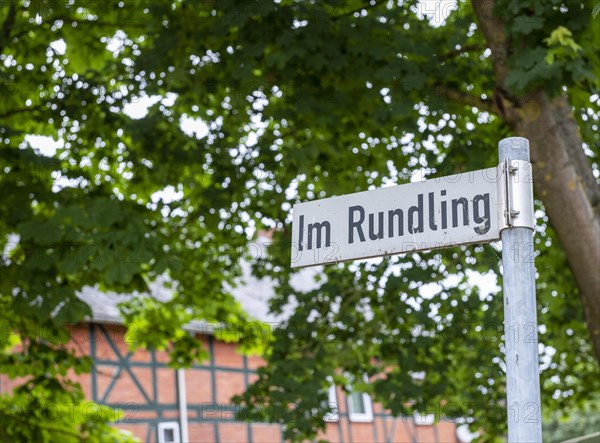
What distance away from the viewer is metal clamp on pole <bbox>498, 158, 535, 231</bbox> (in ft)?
7.26

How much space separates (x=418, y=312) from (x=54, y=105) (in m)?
3.70

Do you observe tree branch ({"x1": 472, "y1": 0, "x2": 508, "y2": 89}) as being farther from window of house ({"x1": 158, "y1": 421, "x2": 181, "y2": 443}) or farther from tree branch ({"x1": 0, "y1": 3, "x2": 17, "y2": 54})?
window of house ({"x1": 158, "y1": 421, "x2": 181, "y2": 443})

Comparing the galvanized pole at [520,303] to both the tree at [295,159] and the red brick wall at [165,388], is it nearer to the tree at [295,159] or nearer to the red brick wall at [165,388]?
the tree at [295,159]

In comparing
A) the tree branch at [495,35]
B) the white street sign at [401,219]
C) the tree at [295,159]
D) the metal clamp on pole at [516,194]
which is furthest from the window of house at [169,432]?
the metal clamp on pole at [516,194]

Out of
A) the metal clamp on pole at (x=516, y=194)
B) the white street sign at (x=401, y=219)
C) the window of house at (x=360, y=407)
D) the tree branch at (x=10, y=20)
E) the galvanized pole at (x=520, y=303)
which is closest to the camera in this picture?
the galvanized pole at (x=520, y=303)

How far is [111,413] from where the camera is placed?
29.9ft

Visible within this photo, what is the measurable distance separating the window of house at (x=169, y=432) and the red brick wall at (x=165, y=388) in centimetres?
11

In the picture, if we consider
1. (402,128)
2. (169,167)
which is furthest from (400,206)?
(169,167)

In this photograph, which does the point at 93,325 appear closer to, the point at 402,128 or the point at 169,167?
the point at 169,167

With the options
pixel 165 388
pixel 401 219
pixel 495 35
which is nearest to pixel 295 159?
pixel 495 35

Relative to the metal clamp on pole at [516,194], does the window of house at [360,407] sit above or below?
below

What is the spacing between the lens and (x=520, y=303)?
6.95 feet

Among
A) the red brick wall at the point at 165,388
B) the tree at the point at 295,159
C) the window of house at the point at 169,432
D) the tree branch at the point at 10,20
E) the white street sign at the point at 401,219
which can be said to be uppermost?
the tree branch at the point at 10,20

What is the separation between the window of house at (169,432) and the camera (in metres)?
18.3
